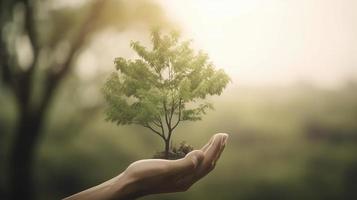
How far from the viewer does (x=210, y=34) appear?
4543mm

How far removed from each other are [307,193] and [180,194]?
0.85m

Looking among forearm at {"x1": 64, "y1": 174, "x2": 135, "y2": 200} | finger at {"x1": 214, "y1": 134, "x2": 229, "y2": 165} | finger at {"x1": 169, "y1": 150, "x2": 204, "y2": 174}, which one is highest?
finger at {"x1": 214, "y1": 134, "x2": 229, "y2": 165}

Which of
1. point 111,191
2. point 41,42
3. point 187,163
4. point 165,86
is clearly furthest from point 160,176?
point 41,42

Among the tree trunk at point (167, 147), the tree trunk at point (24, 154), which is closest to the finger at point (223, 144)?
the tree trunk at point (167, 147)

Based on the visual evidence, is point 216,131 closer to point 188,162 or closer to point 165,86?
point 188,162

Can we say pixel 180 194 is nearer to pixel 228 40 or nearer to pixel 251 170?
pixel 251 170

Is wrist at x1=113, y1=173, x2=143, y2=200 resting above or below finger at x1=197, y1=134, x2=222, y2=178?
below

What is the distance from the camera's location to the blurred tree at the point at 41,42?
4543 millimetres

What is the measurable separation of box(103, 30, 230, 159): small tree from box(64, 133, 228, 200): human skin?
15 centimetres

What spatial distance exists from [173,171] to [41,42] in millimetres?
1288

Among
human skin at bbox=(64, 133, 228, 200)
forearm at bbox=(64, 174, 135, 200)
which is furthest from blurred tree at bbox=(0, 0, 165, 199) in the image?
human skin at bbox=(64, 133, 228, 200)

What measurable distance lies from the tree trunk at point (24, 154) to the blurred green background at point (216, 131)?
0.14 feet

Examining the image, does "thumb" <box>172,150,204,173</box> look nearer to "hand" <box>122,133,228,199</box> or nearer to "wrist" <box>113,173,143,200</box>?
"hand" <box>122,133,228,199</box>

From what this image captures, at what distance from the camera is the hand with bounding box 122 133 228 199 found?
430 centimetres
